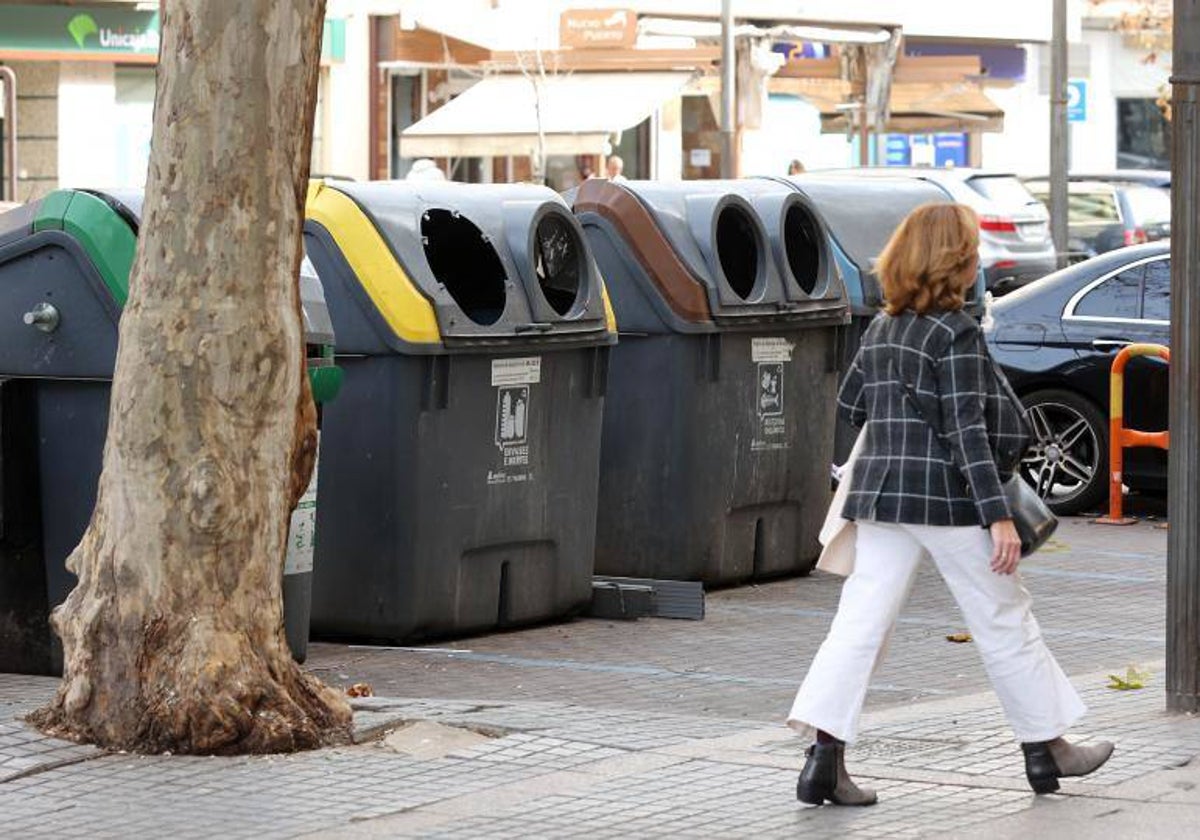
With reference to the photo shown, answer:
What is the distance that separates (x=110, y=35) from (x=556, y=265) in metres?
22.9

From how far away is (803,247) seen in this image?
1180 centimetres

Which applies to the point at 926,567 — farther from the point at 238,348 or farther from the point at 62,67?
the point at 62,67

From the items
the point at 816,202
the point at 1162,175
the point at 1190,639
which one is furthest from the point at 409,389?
the point at 1162,175

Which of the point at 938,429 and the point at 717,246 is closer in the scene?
the point at 938,429

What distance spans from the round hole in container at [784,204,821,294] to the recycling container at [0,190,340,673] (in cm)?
359

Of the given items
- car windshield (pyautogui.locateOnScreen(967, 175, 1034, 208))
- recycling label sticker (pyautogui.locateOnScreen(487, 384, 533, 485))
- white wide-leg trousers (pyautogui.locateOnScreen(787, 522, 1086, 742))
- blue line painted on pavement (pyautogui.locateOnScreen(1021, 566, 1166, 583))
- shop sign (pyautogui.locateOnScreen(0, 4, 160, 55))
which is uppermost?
shop sign (pyautogui.locateOnScreen(0, 4, 160, 55))

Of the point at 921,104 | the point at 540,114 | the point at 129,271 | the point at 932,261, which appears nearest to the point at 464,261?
the point at 129,271

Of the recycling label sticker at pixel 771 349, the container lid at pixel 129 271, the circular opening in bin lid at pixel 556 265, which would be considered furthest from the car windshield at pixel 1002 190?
the container lid at pixel 129 271

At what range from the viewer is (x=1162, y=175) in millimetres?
31172

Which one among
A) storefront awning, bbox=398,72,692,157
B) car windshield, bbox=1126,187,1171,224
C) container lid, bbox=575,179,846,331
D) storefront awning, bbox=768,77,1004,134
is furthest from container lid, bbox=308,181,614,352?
storefront awning, bbox=768,77,1004,134

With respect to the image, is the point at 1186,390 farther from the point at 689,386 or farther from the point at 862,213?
the point at 862,213

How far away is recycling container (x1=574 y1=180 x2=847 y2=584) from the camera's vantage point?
35.1 ft

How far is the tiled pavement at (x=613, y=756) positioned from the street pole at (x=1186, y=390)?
9.5 inches

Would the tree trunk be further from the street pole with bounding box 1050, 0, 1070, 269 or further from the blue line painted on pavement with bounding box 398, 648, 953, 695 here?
the street pole with bounding box 1050, 0, 1070, 269
